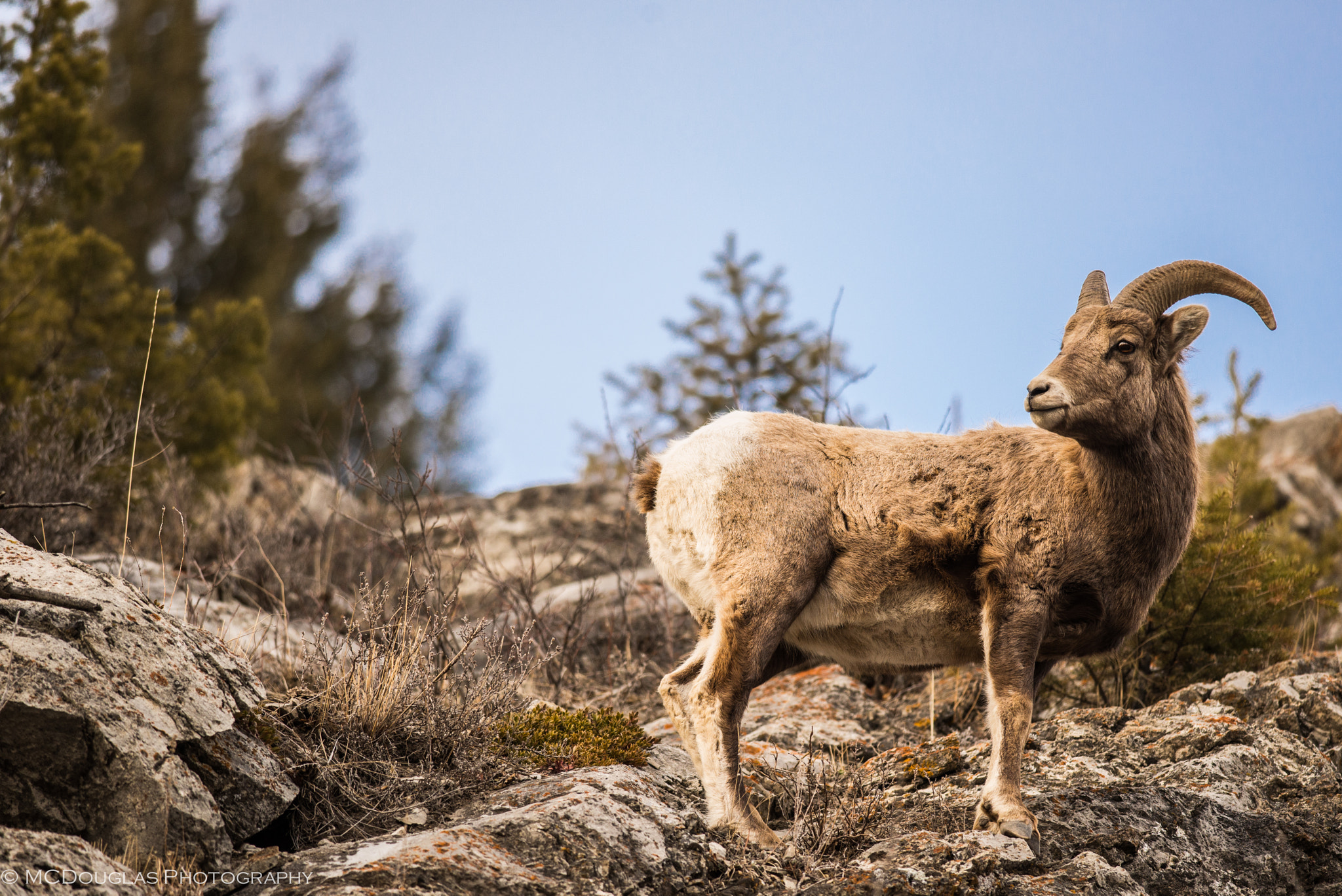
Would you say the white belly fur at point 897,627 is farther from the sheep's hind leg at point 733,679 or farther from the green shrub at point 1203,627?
the green shrub at point 1203,627

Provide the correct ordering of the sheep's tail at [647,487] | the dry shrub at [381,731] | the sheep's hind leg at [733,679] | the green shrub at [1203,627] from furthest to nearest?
the green shrub at [1203,627] → the sheep's tail at [647,487] → the sheep's hind leg at [733,679] → the dry shrub at [381,731]

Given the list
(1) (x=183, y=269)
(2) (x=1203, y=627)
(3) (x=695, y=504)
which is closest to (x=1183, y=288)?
(3) (x=695, y=504)

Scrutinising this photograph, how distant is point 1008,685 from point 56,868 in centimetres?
367

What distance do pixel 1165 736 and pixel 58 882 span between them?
499cm

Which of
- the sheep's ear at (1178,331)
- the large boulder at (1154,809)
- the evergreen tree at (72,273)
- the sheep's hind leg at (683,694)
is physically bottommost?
the large boulder at (1154,809)

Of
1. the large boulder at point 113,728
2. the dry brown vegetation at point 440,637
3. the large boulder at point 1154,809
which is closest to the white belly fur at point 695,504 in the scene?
the dry brown vegetation at point 440,637

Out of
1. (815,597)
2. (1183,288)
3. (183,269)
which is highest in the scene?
(183,269)

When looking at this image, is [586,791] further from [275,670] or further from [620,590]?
[620,590]

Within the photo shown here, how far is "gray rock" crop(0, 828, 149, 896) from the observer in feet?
9.16

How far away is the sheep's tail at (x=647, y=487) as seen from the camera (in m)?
5.22

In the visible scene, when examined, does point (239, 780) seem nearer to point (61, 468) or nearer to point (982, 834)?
point (982, 834)

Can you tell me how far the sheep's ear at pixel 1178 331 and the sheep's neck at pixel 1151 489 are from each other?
12cm

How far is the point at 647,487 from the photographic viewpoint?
524cm

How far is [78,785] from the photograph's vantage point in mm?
3324
